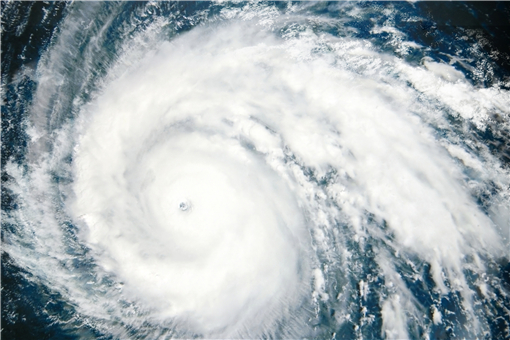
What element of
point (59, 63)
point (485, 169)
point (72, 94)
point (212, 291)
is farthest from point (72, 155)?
point (485, 169)

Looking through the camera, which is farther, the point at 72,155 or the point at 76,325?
the point at 72,155

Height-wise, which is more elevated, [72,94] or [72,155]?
[72,94]

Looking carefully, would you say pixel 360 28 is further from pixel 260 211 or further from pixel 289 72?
pixel 260 211

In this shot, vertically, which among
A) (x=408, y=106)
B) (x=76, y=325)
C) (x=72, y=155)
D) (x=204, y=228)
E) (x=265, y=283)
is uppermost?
(x=408, y=106)

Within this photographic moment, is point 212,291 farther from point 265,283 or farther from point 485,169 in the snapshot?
point 485,169

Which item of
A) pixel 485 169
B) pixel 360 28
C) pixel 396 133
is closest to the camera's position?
pixel 485 169

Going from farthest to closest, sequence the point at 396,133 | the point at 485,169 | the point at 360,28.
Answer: the point at 360,28 < the point at 396,133 < the point at 485,169
